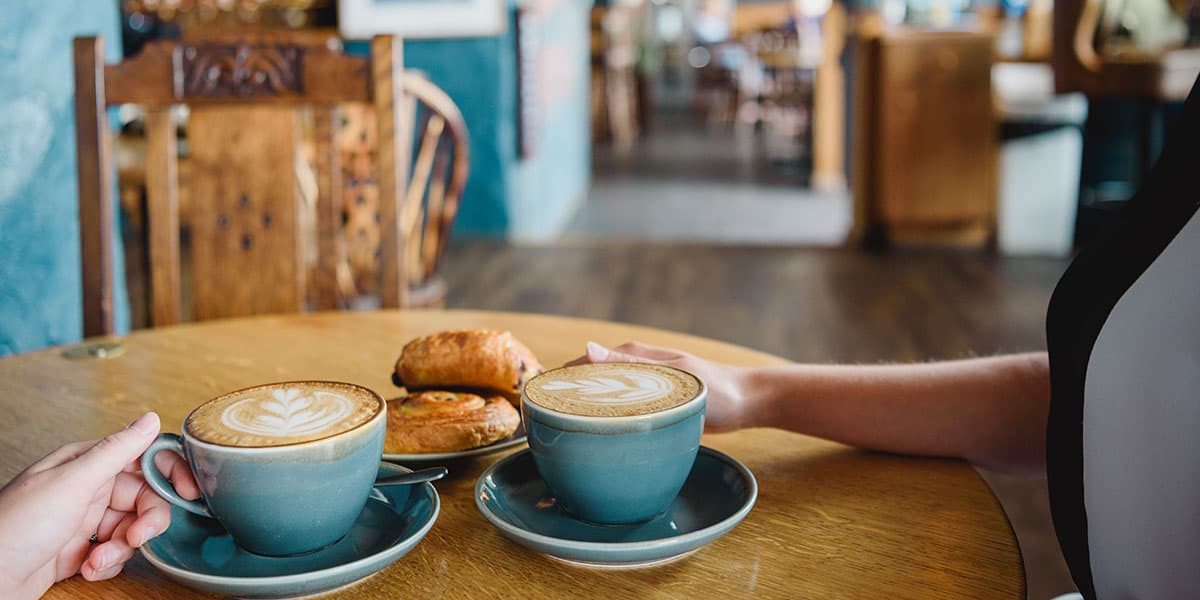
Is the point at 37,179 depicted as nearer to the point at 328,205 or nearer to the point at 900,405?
the point at 328,205

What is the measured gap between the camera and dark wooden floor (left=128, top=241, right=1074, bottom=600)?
361cm

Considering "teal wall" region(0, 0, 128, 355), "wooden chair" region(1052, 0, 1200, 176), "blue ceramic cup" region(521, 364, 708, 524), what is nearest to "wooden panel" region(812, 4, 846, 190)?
"wooden chair" region(1052, 0, 1200, 176)

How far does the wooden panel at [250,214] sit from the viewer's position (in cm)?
143

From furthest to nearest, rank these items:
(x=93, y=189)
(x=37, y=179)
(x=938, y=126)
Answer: (x=938, y=126) < (x=37, y=179) < (x=93, y=189)

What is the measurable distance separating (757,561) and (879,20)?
4.93m

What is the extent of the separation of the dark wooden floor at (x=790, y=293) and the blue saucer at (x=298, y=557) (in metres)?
2.78

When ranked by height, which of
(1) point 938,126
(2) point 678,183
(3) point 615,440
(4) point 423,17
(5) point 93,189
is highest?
(4) point 423,17

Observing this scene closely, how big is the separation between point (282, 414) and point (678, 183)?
7.17 m

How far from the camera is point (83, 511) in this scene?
0.60 meters

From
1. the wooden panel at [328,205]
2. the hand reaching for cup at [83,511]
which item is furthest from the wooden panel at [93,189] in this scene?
the hand reaching for cup at [83,511]

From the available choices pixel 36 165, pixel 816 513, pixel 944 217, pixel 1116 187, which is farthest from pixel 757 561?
pixel 1116 187

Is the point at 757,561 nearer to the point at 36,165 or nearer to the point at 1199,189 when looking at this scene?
the point at 1199,189

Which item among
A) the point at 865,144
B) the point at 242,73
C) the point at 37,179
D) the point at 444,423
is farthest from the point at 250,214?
the point at 865,144

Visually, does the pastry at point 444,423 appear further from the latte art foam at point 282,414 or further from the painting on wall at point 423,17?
the painting on wall at point 423,17
